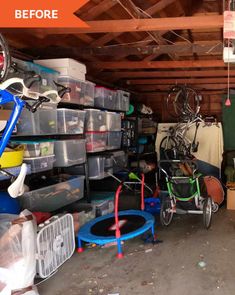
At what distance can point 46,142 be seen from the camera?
298cm

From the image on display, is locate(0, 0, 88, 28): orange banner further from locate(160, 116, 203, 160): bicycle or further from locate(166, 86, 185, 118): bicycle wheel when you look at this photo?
locate(166, 86, 185, 118): bicycle wheel

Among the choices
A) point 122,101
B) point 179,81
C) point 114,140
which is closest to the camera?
point 114,140

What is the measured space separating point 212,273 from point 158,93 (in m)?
4.57

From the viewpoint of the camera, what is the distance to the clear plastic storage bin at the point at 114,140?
176 inches

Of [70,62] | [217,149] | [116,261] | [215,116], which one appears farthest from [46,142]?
[215,116]

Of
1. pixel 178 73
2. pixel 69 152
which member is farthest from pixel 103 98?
pixel 178 73

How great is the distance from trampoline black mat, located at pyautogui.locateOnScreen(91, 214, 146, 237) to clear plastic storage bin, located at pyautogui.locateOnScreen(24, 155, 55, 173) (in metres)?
0.80

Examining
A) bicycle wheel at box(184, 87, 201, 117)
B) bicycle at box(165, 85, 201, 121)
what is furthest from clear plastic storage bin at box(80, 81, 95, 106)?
bicycle wheel at box(184, 87, 201, 117)

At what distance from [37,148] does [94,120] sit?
126 centimetres

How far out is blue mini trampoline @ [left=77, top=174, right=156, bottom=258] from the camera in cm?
285

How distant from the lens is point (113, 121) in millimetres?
4551

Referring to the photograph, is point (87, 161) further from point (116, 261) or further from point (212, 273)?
point (212, 273)

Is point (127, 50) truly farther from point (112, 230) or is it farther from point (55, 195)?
point (112, 230)

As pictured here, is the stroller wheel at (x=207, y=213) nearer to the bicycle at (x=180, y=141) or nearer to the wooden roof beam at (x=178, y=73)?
the bicycle at (x=180, y=141)
